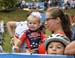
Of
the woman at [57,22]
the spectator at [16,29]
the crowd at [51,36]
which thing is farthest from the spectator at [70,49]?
the spectator at [16,29]

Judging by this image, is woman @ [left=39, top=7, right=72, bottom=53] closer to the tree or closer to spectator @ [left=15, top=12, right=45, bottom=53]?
spectator @ [left=15, top=12, right=45, bottom=53]

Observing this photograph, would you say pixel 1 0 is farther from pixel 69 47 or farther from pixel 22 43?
pixel 69 47

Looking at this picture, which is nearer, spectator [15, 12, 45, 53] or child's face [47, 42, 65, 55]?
child's face [47, 42, 65, 55]

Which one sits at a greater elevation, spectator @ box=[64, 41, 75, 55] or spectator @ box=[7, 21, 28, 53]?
spectator @ box=[64, 41, 75, 55]

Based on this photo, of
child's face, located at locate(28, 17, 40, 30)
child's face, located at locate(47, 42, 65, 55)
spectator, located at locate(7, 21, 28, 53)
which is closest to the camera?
child's face, located at locate(47, 42, 65, 55)

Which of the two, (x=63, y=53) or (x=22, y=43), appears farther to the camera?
(x=22, y=43)

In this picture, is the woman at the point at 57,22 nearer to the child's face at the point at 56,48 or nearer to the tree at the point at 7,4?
the child's face at the point at 56,48

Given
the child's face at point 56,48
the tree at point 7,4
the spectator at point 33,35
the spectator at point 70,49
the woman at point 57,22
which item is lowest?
the tree at point 7,4

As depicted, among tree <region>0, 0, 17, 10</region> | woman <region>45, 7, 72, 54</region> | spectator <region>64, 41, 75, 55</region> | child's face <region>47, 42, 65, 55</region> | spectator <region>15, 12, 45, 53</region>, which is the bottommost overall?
tree <region>0, 0, 17, 10</region>

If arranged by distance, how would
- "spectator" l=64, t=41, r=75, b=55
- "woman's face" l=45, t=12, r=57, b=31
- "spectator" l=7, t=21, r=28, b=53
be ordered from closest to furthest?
"spectator" l=64, t=41, r=75, b=55 < "woman's face" l=45, t=12, r=57, b=31 < "spectator" l=7, t=21, r=28, b=53

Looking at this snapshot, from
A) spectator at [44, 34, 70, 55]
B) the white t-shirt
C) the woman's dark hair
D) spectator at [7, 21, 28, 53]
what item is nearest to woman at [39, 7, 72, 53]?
the woman's dark hair

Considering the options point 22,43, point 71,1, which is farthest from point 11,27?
point 71,1

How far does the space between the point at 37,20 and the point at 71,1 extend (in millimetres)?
40158

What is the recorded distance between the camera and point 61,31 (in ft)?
14.3
